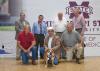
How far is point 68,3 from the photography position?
959 cm

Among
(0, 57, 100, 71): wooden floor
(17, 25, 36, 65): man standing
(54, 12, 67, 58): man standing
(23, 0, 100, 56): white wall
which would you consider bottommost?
(0, 57, 100, 71): wooden floor

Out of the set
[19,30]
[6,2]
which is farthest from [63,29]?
[6,2]

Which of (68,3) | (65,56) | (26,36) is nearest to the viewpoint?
(26,36)

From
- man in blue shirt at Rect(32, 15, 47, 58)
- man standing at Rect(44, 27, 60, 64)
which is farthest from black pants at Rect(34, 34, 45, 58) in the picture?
man standing at Rect(44, 27, 60, 64)

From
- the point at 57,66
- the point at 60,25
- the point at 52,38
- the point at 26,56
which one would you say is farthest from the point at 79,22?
the point at 26,56

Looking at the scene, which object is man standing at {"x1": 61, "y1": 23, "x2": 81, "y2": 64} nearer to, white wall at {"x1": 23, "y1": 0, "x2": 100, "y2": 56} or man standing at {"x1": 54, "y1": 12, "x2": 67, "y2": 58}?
man standing at {"x1": 54, "y1": 12, "x2": 67, "y2": 58}

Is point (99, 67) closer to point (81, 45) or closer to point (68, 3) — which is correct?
point (81, 45)

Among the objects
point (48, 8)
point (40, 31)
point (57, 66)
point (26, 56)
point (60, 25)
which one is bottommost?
point (57, 66)

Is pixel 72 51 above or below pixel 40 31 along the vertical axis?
below

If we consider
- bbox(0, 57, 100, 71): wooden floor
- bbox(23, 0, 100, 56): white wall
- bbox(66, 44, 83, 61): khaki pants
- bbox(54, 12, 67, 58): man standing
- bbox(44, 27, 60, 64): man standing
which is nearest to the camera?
bbox(0, 57, 100, 71): wooden floor

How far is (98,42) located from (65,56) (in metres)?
1.41

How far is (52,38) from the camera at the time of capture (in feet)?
27.1

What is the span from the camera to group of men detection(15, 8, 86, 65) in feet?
27.2

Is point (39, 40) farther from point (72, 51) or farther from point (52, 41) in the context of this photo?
point (72, 51)
